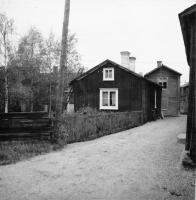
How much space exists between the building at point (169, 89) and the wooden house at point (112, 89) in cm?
1232

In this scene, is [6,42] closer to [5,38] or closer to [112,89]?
[5,38]

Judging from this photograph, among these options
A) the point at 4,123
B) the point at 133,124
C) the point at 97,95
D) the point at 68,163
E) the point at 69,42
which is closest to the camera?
the point at 68,163

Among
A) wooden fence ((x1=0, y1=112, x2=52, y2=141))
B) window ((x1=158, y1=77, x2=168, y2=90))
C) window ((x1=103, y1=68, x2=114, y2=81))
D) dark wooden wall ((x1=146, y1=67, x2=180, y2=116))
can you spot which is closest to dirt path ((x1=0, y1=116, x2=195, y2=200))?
wooden fence ((x1=0, y1=112, x2=52, y2=141))

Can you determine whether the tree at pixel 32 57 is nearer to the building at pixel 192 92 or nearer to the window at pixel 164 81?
the window at pixel 164 81

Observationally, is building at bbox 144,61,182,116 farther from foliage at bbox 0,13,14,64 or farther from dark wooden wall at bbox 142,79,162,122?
foliage at bbox 0,13,14,64

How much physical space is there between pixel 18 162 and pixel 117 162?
2901 mm

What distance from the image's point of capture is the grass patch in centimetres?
671

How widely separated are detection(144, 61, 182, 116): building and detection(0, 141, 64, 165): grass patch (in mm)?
27358

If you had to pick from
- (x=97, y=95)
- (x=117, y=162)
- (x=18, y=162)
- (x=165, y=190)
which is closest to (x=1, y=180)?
(x=18, y=162)

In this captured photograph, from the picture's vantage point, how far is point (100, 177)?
504 centimetres

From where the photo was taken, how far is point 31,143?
27.6 ft

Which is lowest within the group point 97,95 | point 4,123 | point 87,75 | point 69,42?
point 4,123

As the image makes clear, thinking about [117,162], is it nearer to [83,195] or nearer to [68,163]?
[68,163]

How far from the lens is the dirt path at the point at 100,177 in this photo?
13.4ft
